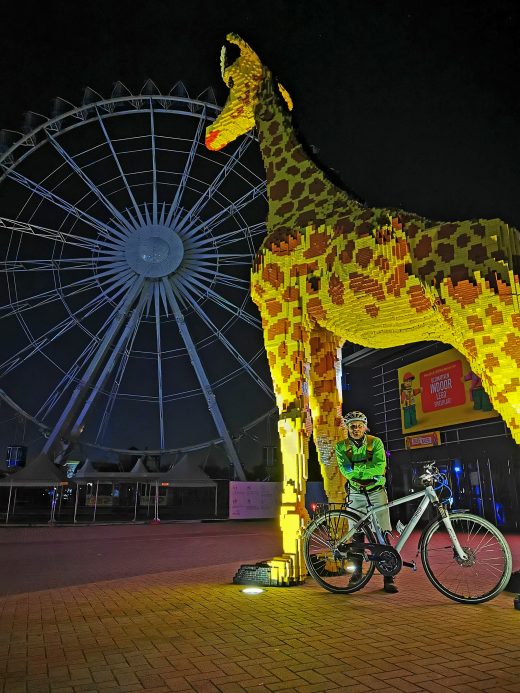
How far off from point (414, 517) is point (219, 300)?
17.9 m

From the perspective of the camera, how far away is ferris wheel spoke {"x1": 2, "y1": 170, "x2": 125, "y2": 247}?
18.5 meters

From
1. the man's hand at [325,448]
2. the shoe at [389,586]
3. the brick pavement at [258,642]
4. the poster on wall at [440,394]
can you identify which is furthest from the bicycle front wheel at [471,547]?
the poster on wall at [440,394]

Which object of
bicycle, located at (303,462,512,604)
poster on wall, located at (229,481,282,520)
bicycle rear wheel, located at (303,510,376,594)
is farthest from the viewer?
poster on wall, located at (229,481,282,520)

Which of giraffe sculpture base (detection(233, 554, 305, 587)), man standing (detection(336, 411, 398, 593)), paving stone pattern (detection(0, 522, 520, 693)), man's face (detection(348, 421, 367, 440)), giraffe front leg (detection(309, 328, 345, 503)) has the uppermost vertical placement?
giraffe front leg (detection(309, 328, 345, 503))

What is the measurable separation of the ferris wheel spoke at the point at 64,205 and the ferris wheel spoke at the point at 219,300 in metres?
3.38

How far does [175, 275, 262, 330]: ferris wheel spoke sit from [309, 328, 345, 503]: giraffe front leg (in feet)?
50.8

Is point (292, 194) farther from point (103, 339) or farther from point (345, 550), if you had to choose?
point (103, 339)

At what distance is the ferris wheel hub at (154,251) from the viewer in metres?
20.5

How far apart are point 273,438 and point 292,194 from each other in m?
19.5

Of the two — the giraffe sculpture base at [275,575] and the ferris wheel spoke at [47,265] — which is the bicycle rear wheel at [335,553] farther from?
the ferris wheel spoke at [47,265]

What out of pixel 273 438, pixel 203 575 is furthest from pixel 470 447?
pixel 203 575

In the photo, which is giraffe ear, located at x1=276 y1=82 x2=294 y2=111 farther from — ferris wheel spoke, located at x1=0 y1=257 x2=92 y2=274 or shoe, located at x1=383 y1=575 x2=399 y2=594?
ferris wheel spoke, located at x1=0 y1=257 x2=92 y2=274

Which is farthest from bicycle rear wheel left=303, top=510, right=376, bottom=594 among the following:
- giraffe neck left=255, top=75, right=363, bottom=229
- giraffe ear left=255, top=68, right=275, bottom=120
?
giraffe ear left=255, top=68, right=275, bottom=120

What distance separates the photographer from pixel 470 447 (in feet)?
57.5
